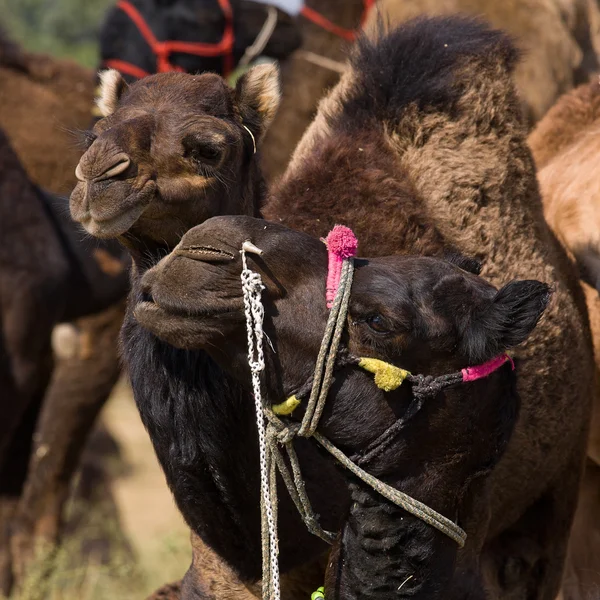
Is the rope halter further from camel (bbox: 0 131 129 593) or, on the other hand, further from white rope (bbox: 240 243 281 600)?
camel (bbox: 0 131 129 593)

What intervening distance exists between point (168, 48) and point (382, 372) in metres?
5.10

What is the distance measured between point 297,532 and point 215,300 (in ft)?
2.85

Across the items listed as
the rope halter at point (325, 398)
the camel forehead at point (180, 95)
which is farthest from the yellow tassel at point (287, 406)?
the camel forehead at point (180, 95)

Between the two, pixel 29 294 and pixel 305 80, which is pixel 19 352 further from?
pixel 305 80

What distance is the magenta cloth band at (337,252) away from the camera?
2.63 metres

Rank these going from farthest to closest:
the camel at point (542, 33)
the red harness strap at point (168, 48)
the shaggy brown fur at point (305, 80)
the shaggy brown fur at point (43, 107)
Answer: the shaggy brown fur at point (305, 80)
the shaggy brown fur at point (43, 107)
the red harness strap at point (168, 48)
the camel at point (542, 33)

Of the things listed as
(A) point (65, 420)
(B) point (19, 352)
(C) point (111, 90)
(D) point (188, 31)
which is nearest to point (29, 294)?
(B) point (19, 352)

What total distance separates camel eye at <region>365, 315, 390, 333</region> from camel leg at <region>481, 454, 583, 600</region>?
1.63 meters

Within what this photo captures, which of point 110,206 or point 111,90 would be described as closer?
point 110,206

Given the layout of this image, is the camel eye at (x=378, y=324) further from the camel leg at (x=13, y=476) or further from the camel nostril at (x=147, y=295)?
the camel leg at (x=13, y=476)

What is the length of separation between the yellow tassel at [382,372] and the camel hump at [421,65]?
3.93 feet

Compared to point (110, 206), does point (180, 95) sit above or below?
above

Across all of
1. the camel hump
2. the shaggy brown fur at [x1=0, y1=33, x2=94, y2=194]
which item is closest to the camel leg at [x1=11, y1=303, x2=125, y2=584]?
the shaggy brown fur at [x1=0, y1=33, x2=94, y2=194]

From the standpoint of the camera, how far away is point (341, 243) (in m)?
2.69
